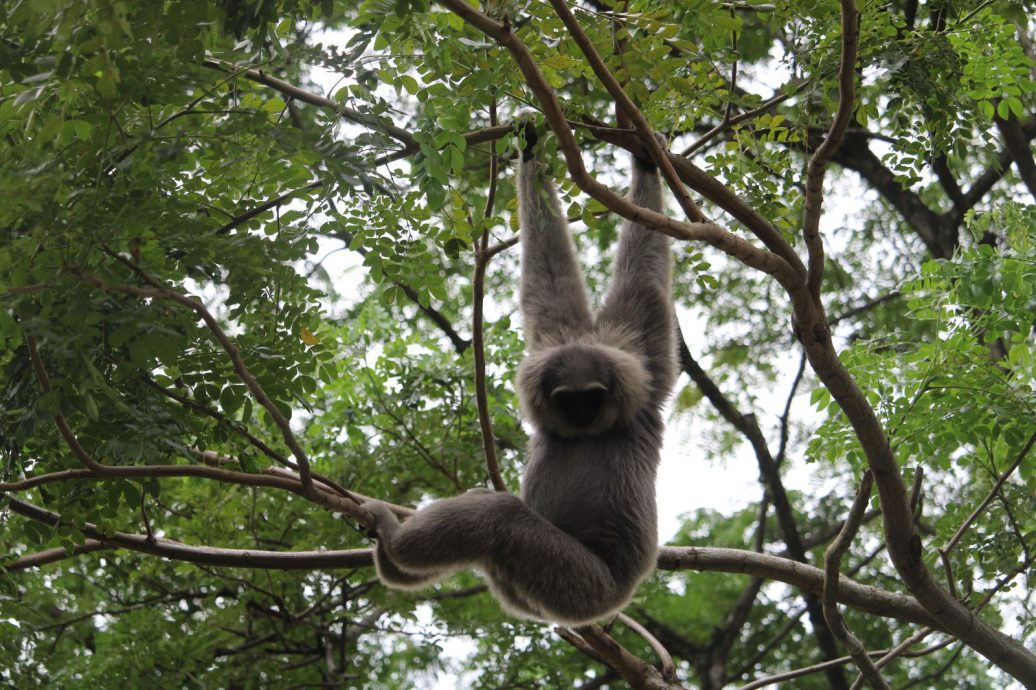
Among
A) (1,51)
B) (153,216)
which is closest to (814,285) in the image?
(153,216)

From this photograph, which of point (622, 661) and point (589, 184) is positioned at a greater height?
point (589, 184)

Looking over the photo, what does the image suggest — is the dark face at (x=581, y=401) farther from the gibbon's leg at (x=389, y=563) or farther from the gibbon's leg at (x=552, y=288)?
the gibbon's leg at (x=389, y=563)

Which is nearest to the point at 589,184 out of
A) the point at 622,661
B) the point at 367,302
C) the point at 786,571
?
the point at 786,571

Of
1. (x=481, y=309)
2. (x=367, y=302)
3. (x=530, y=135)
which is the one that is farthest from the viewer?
(x=367, y=302)

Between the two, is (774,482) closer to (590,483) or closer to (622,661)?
(622,661)

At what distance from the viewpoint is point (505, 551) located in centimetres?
586

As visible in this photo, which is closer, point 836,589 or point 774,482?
point 836,589

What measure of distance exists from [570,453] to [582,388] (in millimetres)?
709

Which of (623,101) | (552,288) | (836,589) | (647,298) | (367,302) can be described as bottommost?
(836,589)

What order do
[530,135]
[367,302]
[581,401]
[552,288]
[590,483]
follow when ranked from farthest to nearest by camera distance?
[367,302] < [552,288] < [590,483] < [581,401] < [530,135]

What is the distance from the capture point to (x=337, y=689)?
900 cm

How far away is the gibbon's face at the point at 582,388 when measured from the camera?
6156mm

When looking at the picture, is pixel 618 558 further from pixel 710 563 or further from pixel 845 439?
pixel 845 439

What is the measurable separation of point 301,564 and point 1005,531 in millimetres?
5251
